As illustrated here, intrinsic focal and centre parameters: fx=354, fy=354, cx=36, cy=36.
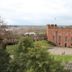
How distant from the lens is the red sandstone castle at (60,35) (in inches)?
2800

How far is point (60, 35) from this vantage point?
239 feet

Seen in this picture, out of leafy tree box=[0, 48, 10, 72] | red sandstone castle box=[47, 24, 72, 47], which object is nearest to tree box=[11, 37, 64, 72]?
leafy tree box=[0, 48, 10, 72]

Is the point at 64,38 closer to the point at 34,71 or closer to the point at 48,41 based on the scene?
the point at 48,41

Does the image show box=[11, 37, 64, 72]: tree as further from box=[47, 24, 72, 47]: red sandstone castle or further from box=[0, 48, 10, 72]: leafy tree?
box=[47, 24, 72, 47]: red sandstone castle

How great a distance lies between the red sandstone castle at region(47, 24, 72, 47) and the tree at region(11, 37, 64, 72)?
44.2m

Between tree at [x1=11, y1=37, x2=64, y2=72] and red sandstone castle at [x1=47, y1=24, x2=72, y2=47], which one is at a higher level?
tree at [x1=11, y1=37, x2=64, y2=72]

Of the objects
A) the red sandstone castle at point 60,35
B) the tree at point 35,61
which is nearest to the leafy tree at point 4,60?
the tree at point 35,61

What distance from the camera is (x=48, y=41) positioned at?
73.4 meters

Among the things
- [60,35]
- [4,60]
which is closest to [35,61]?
[4,60]

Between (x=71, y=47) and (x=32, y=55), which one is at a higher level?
(x=32, y=55)

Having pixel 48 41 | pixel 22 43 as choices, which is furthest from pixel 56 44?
pixel 22 43

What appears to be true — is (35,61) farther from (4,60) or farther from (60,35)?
(60,35)

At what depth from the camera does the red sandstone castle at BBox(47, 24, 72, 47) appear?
233ft

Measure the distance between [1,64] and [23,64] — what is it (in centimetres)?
167
